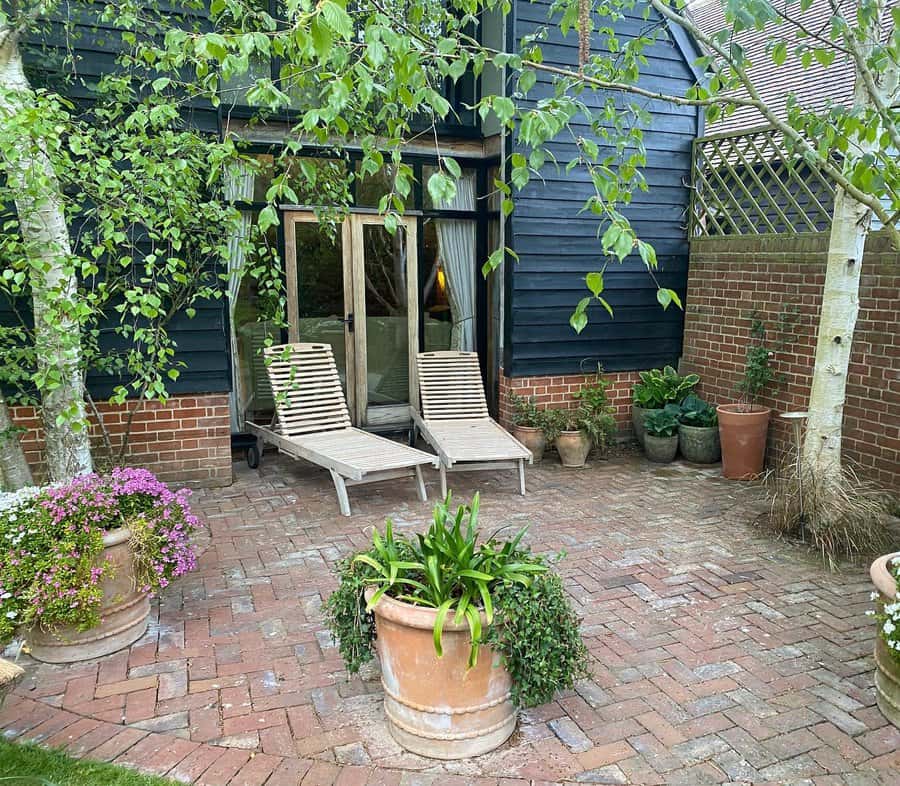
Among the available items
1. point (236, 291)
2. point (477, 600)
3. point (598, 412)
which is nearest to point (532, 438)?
point (598, 412)

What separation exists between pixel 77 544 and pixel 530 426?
165 inches

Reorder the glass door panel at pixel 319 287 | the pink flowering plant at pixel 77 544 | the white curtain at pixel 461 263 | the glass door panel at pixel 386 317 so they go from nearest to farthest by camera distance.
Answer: the pink flowering plant at pixel 77 544
the glass door panel at pixel 319 287
the glass door panel at pixel 386 317
the white curtain at pixel 461 263

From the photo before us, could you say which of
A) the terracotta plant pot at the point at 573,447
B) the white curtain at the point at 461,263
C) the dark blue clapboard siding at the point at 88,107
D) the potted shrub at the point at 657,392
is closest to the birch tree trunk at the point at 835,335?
the terracotta plant pot at the point at 573,447

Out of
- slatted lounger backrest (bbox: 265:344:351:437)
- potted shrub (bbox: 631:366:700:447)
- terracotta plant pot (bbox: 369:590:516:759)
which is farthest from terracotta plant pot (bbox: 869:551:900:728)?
slatted lounger backrest (bbox: 265:344:351:437)

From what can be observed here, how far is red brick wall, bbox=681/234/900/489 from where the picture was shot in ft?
17.2

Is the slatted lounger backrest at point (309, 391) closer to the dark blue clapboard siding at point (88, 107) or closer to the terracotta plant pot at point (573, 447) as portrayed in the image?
the dark blue clapboard siding at point (88, 107)

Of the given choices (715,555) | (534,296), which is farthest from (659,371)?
(715,555)

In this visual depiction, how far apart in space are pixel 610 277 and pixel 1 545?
17.5 ft

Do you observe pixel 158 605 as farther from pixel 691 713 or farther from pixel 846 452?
pixel 846 452

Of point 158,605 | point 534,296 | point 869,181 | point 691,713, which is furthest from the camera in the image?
point 534,296

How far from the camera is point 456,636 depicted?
2500mm

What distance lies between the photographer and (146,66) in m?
4.89

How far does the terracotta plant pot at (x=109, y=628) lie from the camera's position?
3203 millimetres

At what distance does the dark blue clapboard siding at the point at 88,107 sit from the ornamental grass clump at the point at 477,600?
319 centimetres
